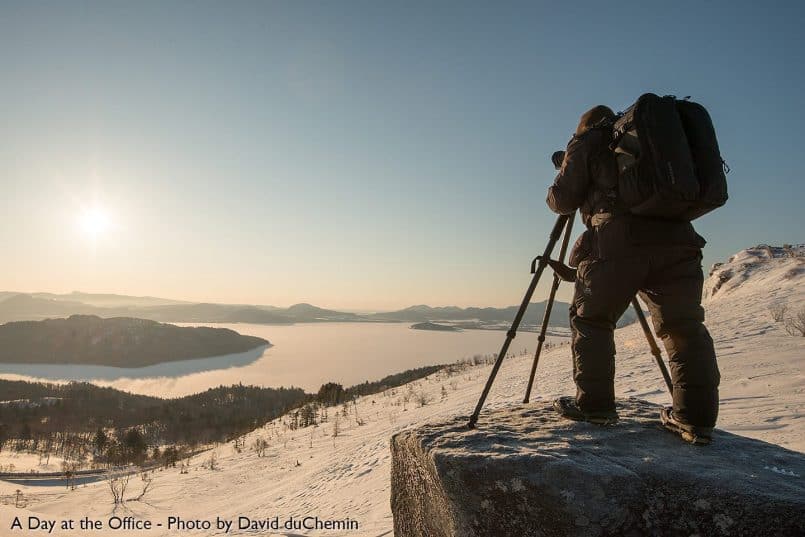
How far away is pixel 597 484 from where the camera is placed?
1.74 meters

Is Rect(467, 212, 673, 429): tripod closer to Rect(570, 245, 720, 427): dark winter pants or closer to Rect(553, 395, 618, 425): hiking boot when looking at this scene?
Rect(570, 245, 720, 427): dark winter pants

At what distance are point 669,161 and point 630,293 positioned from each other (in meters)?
0.74

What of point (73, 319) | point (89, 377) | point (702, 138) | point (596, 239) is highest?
point (702, 138)

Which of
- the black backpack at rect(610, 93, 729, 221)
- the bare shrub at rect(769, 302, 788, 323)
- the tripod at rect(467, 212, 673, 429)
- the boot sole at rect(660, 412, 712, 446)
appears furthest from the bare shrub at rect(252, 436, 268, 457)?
the bare shrub at rect(769, 302, 788, 323)

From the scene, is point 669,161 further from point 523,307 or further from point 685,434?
point 685,434

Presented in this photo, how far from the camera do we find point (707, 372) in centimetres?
221

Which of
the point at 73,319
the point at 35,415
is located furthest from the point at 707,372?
the point at 73,319

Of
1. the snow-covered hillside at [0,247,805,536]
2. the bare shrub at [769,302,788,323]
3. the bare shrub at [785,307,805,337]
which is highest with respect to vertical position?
the bare shrub at [769,302,788,323]

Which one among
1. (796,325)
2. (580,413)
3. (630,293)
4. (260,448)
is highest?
(630,293)

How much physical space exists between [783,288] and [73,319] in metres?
115

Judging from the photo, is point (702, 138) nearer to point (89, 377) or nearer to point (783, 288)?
point (783, 288)

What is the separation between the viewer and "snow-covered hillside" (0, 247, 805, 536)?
425cm

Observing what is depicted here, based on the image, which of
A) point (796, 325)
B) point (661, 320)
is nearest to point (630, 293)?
point (661, 320)

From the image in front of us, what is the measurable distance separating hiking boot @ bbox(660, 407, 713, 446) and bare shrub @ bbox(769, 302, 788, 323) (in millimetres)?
8415
